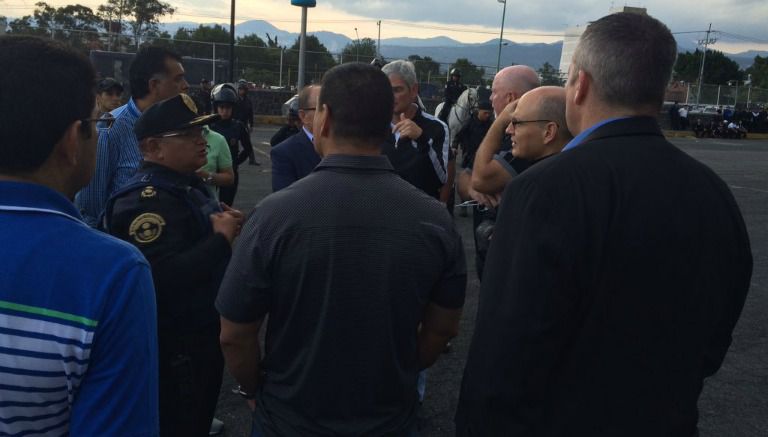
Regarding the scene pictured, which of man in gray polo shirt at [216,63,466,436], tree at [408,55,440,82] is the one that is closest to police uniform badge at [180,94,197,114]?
man in gray polo shirt at [216,63,466,436]

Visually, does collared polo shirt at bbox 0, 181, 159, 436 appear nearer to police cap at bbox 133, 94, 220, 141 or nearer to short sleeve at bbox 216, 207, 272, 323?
short sleeve at bbox 216, 207, 272, 323

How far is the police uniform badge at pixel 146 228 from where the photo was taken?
2287mm

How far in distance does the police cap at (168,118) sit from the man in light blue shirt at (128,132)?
2.34 ft

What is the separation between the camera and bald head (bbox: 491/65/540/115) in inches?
144

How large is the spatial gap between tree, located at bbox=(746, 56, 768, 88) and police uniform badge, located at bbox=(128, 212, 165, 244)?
9960cm

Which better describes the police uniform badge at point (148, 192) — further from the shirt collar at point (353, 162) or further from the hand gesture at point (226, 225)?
the shirt collar at point (353, 162)

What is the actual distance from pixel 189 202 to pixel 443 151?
201 centimetres

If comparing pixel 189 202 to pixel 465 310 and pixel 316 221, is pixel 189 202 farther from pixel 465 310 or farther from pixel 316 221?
pixel 465 310

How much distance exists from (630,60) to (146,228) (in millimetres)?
1765

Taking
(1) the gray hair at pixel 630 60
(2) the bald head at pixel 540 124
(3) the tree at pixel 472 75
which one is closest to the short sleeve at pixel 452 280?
(1) the gray hair at pixel 630 60

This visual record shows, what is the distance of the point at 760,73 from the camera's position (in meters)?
91.7

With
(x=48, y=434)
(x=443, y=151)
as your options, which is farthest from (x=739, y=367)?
(x=48, y=434)

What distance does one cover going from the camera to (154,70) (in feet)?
11.7

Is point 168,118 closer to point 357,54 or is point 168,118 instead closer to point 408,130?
point 408,130
